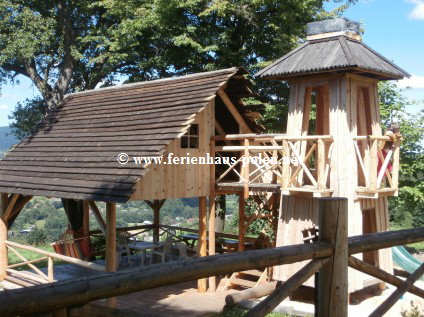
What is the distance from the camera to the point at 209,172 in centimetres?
1271

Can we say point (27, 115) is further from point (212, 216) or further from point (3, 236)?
point (212, 216)

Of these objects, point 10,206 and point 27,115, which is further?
point 27,115

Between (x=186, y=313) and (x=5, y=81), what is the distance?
58.0 ft

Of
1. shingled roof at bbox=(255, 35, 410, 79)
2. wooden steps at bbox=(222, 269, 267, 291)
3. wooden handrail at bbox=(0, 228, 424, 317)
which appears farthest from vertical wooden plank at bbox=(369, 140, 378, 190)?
wooden handrail at bbox=(0, 228, 424, 317)

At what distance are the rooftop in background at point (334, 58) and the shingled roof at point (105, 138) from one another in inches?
65.0

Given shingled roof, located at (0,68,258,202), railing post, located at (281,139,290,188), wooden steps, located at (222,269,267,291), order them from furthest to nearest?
wooden steps, located at (222,269,267,291), railing post, located at (281,139,290,188), shingled roof, located at (0,68,258,202)

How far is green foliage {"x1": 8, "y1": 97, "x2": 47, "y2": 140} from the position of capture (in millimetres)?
24094

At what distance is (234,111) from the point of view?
13805 millimetres

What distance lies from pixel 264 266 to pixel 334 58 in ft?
27.7

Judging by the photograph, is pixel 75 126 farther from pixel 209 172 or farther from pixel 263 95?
→ pixel 263 95

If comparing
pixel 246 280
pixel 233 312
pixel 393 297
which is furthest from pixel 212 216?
pixel 393 297

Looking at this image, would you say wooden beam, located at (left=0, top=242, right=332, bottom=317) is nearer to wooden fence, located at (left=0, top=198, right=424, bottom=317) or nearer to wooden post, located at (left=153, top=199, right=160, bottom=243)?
wooden fence, located at (left=0, top=198, right=424, bottom=317)

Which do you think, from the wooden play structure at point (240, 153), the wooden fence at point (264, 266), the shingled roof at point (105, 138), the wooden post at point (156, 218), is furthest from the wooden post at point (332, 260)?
the wooden post at point (156, 218)

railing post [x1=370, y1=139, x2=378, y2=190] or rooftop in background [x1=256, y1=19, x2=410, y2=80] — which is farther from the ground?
rooftop in background [x1=256, y1=19, x2=410, y2=80]
